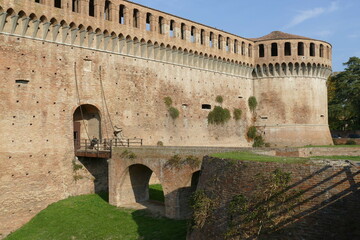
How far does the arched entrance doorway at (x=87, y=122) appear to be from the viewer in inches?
723

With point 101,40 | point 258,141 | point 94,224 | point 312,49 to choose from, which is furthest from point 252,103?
point 94,224

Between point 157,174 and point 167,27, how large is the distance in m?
10.6

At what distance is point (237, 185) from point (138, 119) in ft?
40.3

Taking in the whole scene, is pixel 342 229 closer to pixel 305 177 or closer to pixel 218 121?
pixel 305 177

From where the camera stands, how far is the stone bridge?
13.2 meters

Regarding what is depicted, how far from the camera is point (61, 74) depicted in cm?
1705

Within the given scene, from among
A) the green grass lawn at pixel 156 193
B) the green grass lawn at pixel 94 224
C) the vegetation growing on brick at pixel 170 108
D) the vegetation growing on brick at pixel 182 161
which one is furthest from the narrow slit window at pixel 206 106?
the vegetation growing on brick at pixel 182 161

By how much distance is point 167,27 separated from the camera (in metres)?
21.2

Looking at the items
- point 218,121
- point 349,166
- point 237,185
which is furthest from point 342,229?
point 218,121

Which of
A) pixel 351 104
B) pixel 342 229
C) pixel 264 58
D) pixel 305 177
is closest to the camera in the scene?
pixel 342 229

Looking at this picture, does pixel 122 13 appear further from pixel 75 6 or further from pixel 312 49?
pixel 312 49

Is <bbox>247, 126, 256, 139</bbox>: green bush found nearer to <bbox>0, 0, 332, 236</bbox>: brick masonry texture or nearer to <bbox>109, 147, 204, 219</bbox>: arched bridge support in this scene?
<bbox>0, 0, 332, 236</bbox>: brick masonry texture

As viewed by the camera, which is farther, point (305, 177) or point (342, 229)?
point (305, 177)

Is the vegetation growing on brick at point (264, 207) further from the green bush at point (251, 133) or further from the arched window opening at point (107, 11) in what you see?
the green bush at point (251, 133)
